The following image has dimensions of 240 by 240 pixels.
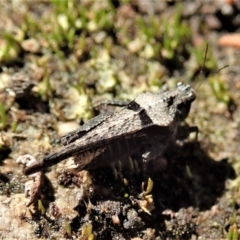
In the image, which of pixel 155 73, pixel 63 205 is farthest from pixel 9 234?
pixel 155 73

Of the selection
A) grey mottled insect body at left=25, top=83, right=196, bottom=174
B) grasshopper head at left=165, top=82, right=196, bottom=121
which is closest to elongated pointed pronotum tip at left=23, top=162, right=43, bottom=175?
grey mottled insect body at left=25, top=83, right=196, bottom=174

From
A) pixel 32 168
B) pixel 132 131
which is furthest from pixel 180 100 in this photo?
pixel 32 168

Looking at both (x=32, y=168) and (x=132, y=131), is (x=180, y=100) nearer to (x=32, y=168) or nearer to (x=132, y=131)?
(x=132, y=131)

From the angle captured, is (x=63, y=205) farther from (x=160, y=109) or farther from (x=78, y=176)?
(x=160, y=109)

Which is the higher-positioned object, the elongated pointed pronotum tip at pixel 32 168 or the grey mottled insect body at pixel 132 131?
the grey mottled insect body at pixel 132 131

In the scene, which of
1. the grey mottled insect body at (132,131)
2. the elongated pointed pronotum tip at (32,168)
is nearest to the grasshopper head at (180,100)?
the grey mottled insect body at (132,131)

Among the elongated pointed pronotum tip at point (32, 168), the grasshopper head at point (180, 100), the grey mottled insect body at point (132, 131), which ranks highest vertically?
the grasshopper head at point (180, 100)

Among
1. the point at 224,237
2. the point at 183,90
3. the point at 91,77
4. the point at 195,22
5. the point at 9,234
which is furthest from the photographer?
the point at 195,22

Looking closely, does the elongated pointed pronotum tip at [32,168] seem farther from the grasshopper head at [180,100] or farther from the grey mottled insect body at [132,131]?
the grasshopper head at [180,100]

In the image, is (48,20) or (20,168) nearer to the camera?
(20,168)
